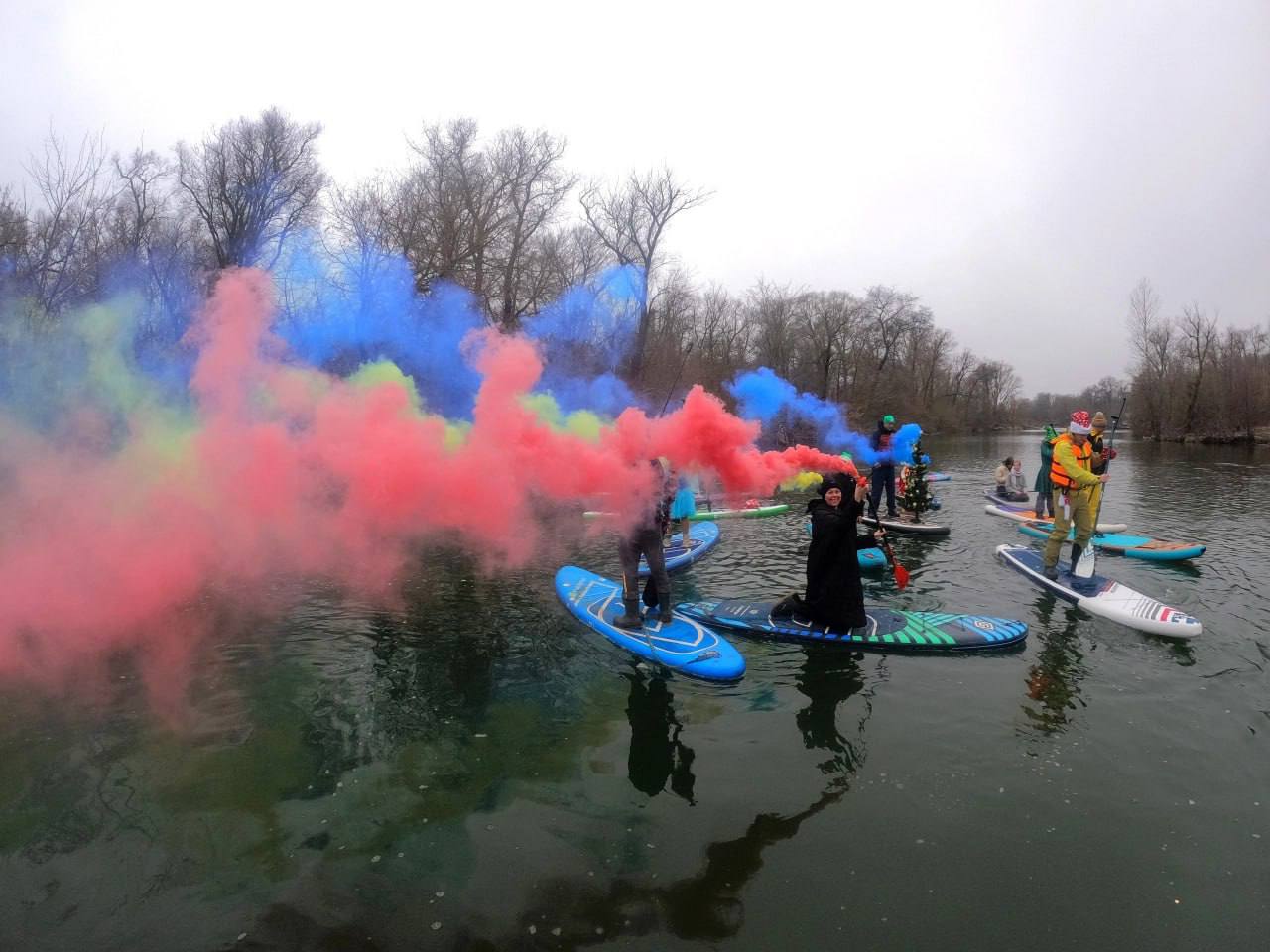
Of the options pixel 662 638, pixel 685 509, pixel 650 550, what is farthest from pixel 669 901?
pixel 685 509

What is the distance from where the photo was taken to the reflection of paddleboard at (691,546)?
12038 millimetres

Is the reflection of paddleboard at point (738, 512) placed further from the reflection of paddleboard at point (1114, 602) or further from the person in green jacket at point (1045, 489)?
the reflection of paddleboard at point (1114, 602)

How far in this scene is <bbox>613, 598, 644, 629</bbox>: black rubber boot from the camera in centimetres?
839

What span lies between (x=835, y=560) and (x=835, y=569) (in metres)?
0.11

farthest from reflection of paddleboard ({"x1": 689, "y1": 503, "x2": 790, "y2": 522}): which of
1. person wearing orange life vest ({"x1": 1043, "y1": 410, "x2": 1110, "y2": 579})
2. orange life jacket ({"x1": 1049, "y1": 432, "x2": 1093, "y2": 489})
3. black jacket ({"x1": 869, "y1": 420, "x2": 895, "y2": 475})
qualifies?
orange life jacket ({"x1": 1049, "y1": 432, "x2": 1093, "y2": 489})

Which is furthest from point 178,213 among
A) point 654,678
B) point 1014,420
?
point 1014,420

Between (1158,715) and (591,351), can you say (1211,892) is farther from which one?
(591,351)


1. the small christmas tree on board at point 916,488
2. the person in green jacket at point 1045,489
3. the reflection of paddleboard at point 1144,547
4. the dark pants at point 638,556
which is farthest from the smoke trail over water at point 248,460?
the person in green jacket at point 1045,489

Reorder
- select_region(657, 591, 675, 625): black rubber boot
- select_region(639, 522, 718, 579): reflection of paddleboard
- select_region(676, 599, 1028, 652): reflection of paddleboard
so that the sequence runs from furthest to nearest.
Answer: select_region(639, 522, 718, 579): reflection of paddleboard, select_region(657, 591, 675, 625): black rubber boot, select_region(676, 599, 1028, 652): reflection of paddleboard

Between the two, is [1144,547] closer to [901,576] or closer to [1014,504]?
[1014,504]

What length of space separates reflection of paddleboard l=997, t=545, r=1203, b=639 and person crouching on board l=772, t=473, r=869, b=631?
343 cm

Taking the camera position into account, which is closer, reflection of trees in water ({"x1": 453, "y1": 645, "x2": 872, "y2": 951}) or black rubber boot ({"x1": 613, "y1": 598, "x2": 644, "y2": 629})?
reflection of trees in water ({"x1": 453, "y1": 645, "x2": 872, "y2": 951})

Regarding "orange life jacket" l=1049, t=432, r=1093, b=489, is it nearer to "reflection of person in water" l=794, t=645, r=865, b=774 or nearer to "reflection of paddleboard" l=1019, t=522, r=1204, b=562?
"reflection of paddleboard" l=1019, t=522, r=1204, b=562

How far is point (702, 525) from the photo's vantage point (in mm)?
14930
